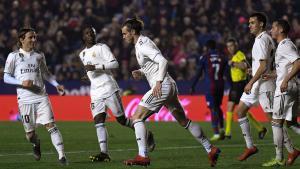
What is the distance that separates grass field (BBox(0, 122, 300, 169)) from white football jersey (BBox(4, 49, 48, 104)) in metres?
1.13

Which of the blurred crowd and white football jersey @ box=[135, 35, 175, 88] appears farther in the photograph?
the blurred crowd

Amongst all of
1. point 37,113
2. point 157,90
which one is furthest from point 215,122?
point 157,90

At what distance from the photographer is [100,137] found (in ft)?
47.9

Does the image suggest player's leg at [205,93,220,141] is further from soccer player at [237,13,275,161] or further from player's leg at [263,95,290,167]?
player's leg at [263,95,290,167]

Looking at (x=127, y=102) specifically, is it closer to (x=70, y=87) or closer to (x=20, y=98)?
(x=70, y=87)

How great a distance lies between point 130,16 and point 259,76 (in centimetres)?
1910

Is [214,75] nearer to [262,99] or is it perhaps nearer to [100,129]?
[100,129]

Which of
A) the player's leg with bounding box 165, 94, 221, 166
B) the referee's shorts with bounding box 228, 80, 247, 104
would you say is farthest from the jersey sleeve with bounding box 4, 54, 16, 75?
the referee's shorts with bounding box 228, 80, 247, 104

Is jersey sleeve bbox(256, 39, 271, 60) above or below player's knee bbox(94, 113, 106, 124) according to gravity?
above

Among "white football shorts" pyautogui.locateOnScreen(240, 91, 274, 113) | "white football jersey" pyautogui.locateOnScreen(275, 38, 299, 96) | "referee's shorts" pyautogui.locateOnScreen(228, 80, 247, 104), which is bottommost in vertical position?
"referee's shorts" pyautogui.locateOnScreen(228, 80, 247, 104)

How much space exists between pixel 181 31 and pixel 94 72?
53.8 ft

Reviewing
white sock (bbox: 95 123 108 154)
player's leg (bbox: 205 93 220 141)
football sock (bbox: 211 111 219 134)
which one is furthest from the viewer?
football sock (bbox: 211 111 219 134)

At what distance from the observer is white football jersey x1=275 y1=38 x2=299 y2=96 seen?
12969mm

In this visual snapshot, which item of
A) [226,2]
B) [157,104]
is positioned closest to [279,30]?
[157,104]
